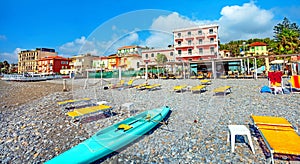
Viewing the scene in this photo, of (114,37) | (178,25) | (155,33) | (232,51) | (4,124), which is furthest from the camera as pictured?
(232,51)

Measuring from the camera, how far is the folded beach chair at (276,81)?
6.45 metres

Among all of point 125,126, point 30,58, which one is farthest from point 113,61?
point 30,58

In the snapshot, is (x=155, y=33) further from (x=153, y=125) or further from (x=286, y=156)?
(x=286, y=156)

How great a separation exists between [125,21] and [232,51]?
4455 cm

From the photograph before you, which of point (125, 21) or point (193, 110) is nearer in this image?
point (125, 21)

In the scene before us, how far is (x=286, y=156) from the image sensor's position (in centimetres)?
209

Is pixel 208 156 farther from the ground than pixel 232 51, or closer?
closer

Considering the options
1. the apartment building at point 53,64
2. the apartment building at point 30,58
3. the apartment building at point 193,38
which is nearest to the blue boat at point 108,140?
the apartment building at point 193,38

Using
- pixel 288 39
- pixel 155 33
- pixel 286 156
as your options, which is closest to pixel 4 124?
pixel 155 33

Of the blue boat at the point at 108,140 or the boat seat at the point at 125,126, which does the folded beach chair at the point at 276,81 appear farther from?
the boat seat at the point at 125,126

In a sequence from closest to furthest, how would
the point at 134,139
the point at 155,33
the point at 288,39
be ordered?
the point at 155,33 → the point at 134,139 → the point at 288,39

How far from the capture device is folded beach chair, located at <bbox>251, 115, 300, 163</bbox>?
5.64ft

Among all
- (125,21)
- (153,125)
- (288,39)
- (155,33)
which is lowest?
(153,125)

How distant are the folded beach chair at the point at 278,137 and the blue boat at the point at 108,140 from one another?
5.79 feet
